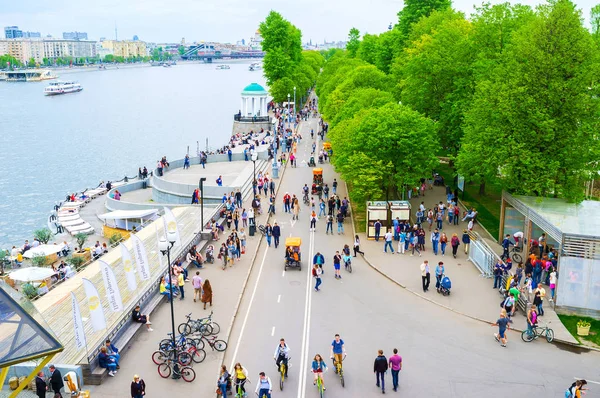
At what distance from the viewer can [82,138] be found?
4094 inches

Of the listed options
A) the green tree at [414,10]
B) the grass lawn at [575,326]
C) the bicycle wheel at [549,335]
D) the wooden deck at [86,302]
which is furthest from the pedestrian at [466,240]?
the green tree at [414,10]

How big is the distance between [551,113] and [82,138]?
8953 cm

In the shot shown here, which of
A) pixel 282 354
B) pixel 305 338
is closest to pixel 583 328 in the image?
pixel 305 338

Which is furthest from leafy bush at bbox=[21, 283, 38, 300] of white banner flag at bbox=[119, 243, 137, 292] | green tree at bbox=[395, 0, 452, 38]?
green tree at bbox=[395, 0, 452, 38]

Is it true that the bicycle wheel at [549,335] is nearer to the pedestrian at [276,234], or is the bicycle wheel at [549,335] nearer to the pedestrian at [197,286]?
the pedestrian at [197,286]

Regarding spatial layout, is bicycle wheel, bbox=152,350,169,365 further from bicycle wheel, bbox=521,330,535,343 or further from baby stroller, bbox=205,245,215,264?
bicycle wheel, bbox=521,330,535,343

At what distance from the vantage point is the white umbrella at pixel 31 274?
26797 millimetres

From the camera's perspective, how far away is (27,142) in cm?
10006

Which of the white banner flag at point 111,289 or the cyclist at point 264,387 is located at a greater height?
the white banner flag at point 111,289

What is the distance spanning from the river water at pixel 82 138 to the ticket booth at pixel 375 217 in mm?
31824

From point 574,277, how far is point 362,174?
1407 cm

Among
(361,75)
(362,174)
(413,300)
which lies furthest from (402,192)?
(361,75)

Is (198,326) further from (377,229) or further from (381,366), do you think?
(377,229)

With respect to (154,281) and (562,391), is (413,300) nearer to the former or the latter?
(562,391)
